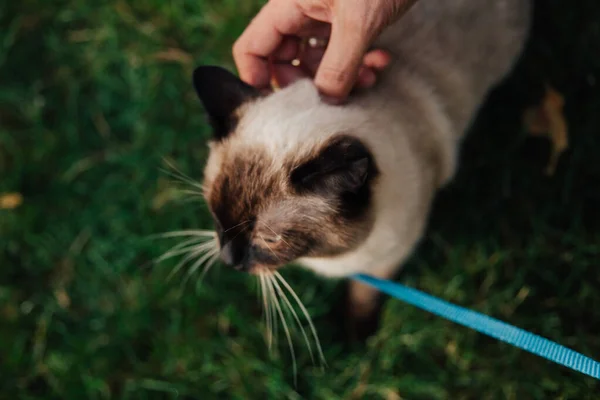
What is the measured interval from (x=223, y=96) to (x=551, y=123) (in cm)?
138

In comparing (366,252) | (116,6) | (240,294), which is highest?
(116,6)

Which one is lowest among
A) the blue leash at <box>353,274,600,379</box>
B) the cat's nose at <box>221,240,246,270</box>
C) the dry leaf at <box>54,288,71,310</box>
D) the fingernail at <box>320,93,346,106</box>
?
the dry leaf at <box>54,288,71,310</box>

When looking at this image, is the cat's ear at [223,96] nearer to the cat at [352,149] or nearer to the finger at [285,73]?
the cat at [352,149]

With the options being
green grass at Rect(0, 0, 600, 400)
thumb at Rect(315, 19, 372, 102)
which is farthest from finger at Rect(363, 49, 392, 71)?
green grass at Rect(0, 0, 600, 400)

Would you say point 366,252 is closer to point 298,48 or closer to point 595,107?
point 298,48

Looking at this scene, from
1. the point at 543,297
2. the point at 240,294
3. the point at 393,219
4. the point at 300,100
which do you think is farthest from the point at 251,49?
the point at 543,297

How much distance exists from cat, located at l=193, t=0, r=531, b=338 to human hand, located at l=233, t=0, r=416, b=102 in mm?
67

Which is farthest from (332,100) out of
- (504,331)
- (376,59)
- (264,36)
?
(504,331)

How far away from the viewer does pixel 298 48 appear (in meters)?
1.76

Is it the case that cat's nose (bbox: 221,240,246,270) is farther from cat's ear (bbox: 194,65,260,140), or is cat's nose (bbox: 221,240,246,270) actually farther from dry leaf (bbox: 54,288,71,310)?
dry leaf (bbox: 54,288,71,310)

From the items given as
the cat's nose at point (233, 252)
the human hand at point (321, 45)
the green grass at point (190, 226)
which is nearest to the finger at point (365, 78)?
the human hand at point (321, 45)

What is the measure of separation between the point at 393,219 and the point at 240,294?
901mm

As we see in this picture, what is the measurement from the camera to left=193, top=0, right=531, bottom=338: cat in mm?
1367

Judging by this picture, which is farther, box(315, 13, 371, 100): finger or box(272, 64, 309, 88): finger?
box(272, 64, 309, 88): finger
